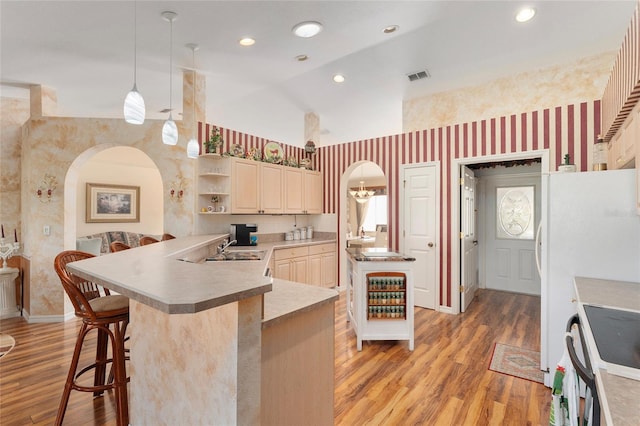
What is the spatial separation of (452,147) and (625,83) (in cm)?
232

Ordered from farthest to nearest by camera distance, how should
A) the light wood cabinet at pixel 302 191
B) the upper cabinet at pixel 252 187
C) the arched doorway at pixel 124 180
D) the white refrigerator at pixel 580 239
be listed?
1. the arched doorway at pixel 124 180
2. the light wood cabinet at pixel 302 191
3. the upper cabinet at pixel 252 187
4. the white refrigerator at pixel 580 239

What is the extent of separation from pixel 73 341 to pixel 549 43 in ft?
20.5

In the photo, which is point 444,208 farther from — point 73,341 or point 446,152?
point 73,341

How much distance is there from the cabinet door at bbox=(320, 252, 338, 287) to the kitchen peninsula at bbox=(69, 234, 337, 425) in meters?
3.72

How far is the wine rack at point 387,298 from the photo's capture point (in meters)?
3.24

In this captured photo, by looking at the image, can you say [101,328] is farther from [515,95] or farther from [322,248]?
[515,95]

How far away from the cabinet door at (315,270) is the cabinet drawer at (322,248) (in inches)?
2.7

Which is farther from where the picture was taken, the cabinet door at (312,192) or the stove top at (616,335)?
the cabinet door at (312,192)

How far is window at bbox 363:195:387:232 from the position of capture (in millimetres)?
11398

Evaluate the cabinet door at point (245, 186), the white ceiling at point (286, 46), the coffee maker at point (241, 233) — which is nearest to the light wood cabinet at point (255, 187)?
the cabinet door at point (245, 186)

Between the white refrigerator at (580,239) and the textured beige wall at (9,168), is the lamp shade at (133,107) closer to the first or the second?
the white refrigerator at (580,239)

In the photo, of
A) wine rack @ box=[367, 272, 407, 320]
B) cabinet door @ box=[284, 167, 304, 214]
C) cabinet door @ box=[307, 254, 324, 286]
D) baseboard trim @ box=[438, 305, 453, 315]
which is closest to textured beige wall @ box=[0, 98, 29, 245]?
cabinet door @ box=[284, 167, 304, 214]

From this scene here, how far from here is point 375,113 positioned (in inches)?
226

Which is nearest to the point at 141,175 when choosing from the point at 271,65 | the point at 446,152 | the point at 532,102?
the point at 271,65
